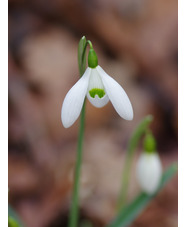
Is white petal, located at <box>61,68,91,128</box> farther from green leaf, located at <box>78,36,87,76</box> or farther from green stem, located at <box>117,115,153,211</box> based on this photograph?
green stem, located at <box>117,115,153,211</box>

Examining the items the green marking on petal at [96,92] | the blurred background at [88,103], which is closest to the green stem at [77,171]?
the green marking on petal at [96,92]

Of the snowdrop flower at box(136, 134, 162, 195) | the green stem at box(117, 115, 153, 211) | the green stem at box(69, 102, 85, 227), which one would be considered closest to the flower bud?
the green stem at box(69, 102, 85, 227)

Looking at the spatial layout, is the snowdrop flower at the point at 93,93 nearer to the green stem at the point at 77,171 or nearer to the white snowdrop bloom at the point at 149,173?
the green stem at the point at 77,171

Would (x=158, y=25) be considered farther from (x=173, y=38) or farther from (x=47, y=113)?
(x=47, y=113)

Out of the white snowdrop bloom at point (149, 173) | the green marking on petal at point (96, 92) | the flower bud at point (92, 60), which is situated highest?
the flower bud at point (92, 60)

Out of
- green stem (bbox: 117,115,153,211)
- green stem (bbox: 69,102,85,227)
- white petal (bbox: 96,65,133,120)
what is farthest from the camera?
green stem (bbox: 117,115,153,211)

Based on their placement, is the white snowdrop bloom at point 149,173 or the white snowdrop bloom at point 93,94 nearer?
the white snowdrop bloom at point 93,94

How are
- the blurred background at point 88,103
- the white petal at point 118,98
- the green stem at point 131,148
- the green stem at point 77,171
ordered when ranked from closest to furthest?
the white petal at point 118,98, the green stem at point 77,171, the green stem at point 131,148, the blurred background at point 88,103

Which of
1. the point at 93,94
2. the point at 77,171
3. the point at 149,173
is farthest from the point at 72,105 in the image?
the point at 149,173
